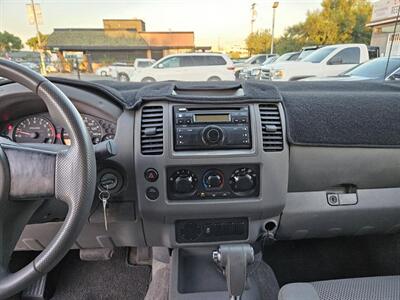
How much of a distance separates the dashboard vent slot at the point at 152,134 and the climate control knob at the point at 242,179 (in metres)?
0.31

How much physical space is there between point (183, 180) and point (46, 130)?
589mm

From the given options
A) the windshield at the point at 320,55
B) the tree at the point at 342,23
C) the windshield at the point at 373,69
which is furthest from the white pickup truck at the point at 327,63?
the tree at the point at 342,23

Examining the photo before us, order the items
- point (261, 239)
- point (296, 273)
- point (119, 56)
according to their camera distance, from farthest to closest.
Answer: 1. point (119, 56)
2. point (296, 273)
3. point (261, 239)

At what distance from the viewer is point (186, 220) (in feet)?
4.43

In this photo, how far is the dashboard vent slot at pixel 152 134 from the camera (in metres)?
1.19

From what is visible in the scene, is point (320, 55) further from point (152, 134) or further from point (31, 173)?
point (31, 173)

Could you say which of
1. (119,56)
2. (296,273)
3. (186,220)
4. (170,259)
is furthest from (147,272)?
(119,56)

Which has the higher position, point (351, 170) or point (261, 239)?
point (351, 170)

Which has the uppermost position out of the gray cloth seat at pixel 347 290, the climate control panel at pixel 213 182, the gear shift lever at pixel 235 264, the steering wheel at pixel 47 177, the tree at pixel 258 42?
the tree at pixel 258 42

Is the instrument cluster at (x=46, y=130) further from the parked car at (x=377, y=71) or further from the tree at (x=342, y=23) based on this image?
the tree at (x=342, y=23)

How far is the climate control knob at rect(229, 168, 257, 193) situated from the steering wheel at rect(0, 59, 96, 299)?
57 cm

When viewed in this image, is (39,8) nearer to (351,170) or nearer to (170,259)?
(170,259)

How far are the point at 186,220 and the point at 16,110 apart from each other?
815 millimetres

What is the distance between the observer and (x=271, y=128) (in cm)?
123
